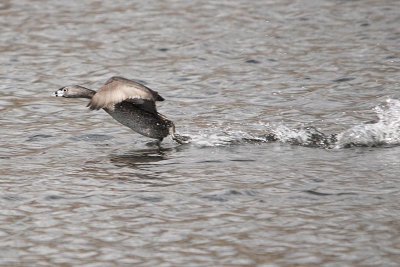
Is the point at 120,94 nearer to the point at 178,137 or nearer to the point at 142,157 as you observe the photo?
the point at 142,157

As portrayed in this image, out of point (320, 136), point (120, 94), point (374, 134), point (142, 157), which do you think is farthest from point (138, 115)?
point (374, 134)

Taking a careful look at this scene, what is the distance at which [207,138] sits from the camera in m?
10.9

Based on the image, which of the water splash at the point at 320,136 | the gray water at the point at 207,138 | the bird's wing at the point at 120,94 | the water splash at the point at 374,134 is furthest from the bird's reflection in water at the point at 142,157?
the water splash at the point at 374,134

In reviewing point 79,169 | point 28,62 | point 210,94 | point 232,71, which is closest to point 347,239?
point 79,169

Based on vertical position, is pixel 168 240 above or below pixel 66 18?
below

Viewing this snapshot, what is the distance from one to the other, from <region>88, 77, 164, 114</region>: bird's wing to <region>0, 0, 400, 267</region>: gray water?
1.99 feet

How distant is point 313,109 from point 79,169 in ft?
11.4

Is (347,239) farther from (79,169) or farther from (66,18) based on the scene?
(66,18)

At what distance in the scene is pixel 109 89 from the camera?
33.1ft

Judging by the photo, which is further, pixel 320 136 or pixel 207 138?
pixel 207 138

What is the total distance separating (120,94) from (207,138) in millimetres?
1355

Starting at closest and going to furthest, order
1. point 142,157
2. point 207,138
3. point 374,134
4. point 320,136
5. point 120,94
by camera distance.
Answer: point 120,94
point 142,157
point 374,134
point 320,136
point 207,138

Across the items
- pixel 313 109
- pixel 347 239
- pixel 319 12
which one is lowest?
pixel 347 239

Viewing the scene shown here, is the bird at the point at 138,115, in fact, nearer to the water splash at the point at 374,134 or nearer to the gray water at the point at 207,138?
the gray water at the point at 207,138
